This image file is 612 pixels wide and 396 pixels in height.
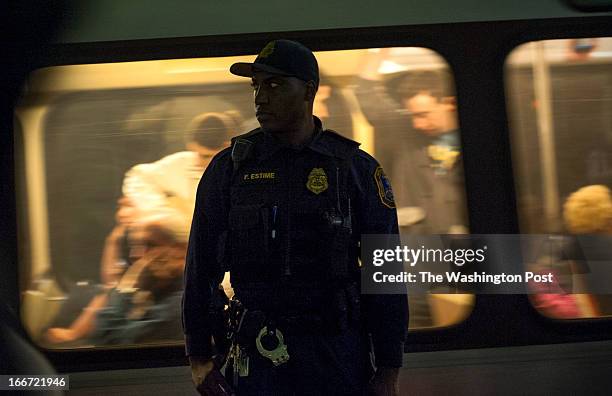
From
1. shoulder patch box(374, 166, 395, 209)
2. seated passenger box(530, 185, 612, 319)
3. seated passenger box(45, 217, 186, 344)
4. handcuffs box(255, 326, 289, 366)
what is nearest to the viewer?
handcuffs box(255, 326, 289, 366)

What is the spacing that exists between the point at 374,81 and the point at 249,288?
142 cm

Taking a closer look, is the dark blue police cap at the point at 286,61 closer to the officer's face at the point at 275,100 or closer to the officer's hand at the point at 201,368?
the officer's face at the point at 275,100

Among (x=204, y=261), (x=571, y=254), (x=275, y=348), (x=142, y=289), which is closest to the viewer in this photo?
(x=275, y=348)

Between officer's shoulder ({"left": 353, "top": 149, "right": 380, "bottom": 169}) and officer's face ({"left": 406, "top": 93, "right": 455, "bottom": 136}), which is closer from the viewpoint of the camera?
officer's shoulder ({"left": 353, "top": 149, "right": 380, "bottom": 169})

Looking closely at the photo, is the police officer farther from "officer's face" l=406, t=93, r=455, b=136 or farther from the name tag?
"officer's face" l=406, t=93, r=455, b=136

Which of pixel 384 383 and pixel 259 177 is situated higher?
pixel 259 177

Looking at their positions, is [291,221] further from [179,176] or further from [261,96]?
[179,176]

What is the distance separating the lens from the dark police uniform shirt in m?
2.32

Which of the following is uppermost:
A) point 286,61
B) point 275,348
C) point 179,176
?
point 286,61

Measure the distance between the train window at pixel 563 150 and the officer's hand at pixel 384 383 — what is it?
136cm

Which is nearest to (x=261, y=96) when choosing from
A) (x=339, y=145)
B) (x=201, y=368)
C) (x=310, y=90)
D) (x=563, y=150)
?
(x=310, y=90)

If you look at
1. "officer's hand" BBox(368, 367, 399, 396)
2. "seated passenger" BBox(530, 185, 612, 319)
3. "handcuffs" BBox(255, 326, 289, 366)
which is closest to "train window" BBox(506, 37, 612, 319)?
"seated passenger" BBox(530, 185, 612, 319)

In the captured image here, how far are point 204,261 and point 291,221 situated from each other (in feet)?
0.94

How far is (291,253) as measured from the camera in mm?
2330
